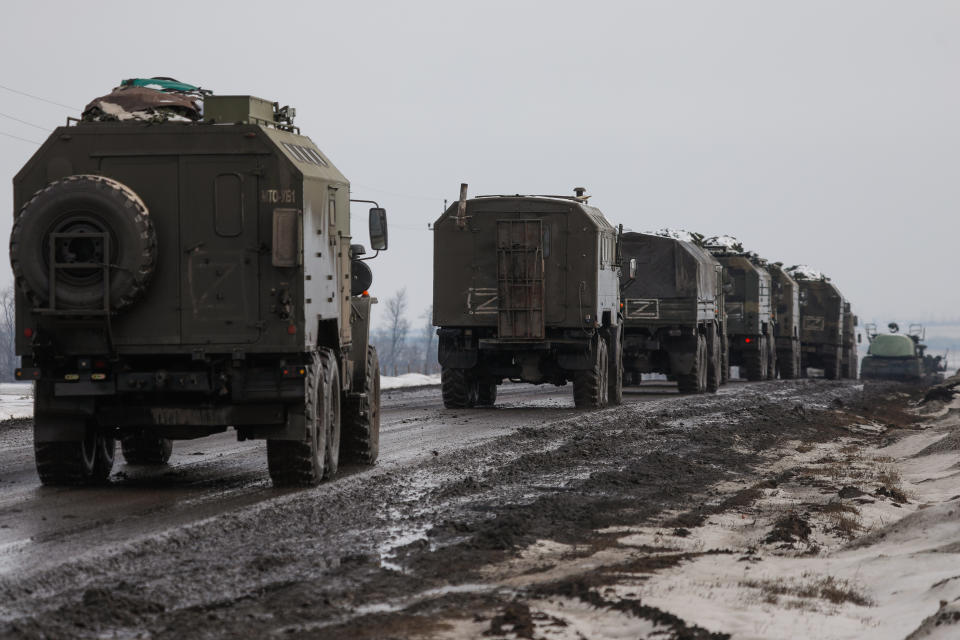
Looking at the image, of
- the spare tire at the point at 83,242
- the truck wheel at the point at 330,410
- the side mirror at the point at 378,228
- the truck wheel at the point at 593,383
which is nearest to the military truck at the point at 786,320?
the truck wheel at the point at 593,383

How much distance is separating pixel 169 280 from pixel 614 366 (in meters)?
15.8

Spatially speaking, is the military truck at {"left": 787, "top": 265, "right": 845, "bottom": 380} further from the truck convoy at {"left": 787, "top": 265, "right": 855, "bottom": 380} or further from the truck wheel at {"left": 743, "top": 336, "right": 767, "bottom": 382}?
the truck wheel at {"left": 743, "top": 336, "right": 767, "bottom": 382}

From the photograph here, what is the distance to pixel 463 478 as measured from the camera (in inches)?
577

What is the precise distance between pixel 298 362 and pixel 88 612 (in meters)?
5.46

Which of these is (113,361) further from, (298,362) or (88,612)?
(88,612)

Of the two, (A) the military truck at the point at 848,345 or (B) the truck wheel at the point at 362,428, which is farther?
(A) the military truck at the point at 848,345

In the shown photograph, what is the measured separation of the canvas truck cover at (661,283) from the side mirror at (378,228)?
1755 centimetres

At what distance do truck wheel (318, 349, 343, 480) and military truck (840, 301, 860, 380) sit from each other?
42.5 meters

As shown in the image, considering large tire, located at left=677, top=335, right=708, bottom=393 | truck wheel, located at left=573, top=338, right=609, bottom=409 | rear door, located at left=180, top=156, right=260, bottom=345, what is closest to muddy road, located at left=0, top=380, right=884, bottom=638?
rear door, located at left=180, top=156, right=260, bottom=345

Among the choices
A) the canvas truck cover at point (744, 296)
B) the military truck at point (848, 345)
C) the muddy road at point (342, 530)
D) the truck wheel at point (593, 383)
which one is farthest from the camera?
the military truck at point (848, 345)

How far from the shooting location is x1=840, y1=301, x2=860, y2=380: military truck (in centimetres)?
5556

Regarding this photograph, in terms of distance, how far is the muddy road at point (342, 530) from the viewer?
779 cm

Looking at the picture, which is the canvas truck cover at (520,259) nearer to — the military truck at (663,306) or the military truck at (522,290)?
the military truck at (522,290)

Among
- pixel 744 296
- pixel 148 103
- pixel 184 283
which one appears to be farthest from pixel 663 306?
pixel 184 283
